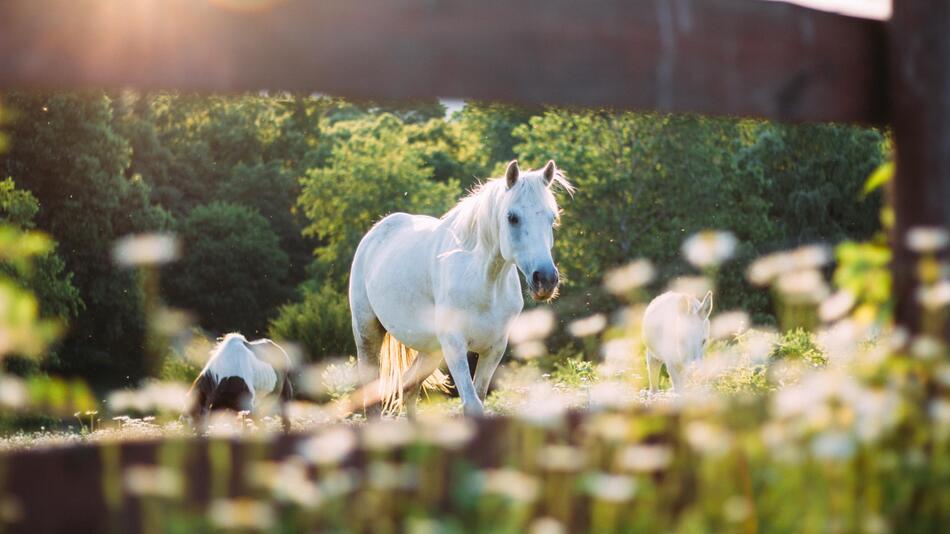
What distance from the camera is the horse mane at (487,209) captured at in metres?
6.16

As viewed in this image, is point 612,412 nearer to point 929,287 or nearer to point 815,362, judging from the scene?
point 929,287

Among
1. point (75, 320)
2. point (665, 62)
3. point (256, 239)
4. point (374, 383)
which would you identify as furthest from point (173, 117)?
point (665, 62)

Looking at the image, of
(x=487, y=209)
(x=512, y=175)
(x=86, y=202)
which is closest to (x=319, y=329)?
(x=86, y=202)

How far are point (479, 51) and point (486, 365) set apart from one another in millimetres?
5545

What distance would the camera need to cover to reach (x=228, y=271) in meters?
34.7

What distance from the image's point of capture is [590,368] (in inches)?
479

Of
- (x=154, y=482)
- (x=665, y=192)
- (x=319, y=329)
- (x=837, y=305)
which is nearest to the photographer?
(x=154, y=482)

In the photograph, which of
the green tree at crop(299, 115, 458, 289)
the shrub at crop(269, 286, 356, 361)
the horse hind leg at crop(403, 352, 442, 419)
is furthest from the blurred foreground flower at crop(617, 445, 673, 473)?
the green tree at crop(299, 115, 458, 289)

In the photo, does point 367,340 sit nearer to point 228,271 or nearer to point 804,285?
point 804,285

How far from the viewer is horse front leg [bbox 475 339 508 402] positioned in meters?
7.15

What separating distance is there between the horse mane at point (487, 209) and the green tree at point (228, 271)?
27352mm

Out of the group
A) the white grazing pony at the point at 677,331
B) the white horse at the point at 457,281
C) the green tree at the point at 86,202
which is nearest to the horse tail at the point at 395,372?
the white horse at the point at 457,281

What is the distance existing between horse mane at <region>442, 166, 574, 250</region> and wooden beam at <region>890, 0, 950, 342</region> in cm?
385

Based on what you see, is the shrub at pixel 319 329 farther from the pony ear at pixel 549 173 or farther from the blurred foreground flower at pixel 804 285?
the blurred foreground flower at pixel 804 285
